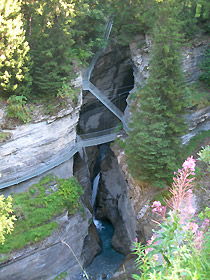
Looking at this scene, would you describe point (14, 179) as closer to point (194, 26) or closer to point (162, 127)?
point (162, 127)

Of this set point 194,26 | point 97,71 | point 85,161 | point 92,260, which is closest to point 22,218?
point 92,260

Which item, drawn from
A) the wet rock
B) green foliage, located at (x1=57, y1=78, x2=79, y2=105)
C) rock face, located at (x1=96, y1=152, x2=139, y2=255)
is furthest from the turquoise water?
green foliage, located at (x1=57, y1=78, x2=79, y2=105)

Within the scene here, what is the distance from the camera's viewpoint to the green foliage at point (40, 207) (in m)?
13.3

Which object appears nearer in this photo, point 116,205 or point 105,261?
point 105,261

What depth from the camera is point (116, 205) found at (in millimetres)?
20594

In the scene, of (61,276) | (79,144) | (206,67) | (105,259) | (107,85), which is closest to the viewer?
(61,276)

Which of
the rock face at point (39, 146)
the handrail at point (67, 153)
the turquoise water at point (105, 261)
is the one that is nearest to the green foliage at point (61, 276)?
the turquoise water at point (105, 261)

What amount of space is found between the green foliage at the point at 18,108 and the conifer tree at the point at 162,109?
19.3 feet

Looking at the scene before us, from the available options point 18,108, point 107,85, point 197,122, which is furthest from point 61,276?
point 107,85

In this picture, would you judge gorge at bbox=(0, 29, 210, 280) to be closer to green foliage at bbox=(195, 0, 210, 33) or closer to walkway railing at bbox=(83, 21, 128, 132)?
walkway railing at bbox=(83, 21, 128, 132)

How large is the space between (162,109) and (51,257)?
32.4 ft

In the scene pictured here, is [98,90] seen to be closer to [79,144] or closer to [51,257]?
[79,144]

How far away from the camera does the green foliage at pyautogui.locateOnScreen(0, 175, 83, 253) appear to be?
13273 mm

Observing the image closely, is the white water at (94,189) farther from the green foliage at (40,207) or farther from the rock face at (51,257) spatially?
the green foliage at (40,207)
